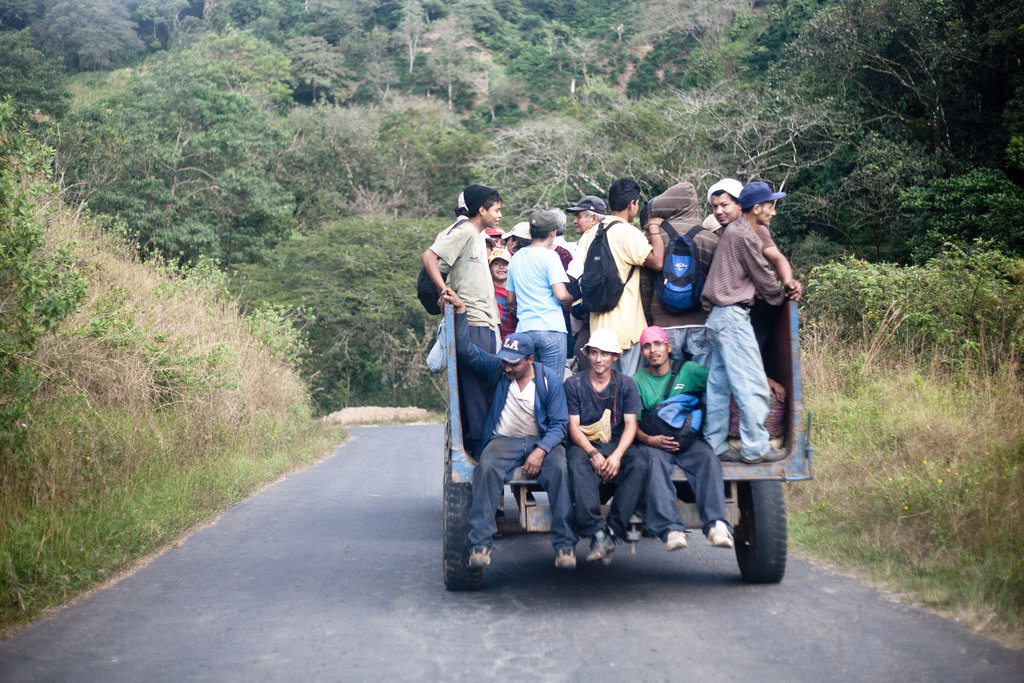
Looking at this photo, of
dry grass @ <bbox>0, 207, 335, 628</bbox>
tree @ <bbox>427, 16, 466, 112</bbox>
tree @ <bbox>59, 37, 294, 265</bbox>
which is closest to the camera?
dry grass @ <bbox>0, 207, 335, 628</bbox>

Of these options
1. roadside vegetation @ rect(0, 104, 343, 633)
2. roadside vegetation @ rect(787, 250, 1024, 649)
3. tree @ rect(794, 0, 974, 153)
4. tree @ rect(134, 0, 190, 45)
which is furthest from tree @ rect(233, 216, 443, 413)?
tree @ rect(134, 0, 190, 45)

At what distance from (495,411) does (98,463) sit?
4410mm

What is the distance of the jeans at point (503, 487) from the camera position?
5.75 meters

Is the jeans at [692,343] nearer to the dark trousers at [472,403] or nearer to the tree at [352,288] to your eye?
the dark trousers at [472,403]

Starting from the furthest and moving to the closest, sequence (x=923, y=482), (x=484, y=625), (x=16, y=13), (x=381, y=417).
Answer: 1. (x=16, y=13)
2. (x=381, y=417)
3. (x=923, y=482)
4. (x=484, y=625)

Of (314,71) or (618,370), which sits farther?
(314,71)

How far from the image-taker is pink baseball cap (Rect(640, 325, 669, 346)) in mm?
6180

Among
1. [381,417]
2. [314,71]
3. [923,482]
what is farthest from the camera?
[314,71]

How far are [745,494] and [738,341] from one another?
111 cm

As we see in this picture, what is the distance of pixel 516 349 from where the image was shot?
6184mm

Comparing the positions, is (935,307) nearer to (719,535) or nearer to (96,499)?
(719,535)

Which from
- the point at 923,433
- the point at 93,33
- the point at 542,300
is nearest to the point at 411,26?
the point at 93,33

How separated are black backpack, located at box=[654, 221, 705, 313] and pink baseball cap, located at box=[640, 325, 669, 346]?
32cm

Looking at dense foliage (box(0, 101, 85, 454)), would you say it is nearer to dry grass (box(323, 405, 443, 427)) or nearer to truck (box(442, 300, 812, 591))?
truck (box(442, 300, 812, 591))
